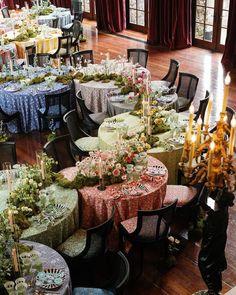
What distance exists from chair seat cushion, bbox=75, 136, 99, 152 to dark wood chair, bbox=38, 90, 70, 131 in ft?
4.01

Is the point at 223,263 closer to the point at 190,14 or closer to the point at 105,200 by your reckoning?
the point at 105,200

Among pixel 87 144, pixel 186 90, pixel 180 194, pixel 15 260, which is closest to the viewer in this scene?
pixel 15 260

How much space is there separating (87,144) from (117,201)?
1.88m

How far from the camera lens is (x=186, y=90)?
8641 mm

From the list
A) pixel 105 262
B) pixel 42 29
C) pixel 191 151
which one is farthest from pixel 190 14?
pixel 191 151

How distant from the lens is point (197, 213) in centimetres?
594

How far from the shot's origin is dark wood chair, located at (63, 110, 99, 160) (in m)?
6.94

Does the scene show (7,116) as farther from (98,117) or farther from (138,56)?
(138,56)

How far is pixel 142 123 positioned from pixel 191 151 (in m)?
3.38

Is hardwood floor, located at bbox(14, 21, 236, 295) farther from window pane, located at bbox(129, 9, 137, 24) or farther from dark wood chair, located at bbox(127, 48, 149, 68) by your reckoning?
dark wood chair, located at bbox(127, 48, 149, 68)

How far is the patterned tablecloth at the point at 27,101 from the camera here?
8.42m

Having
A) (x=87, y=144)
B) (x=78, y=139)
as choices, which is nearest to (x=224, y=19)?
(x=78, y=139)

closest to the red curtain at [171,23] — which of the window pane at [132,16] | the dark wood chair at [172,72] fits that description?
the window pane at [132,16]

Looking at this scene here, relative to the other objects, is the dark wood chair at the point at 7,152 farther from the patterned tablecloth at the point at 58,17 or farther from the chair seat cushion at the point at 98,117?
the patterned tablecloth at the point at 58,17
